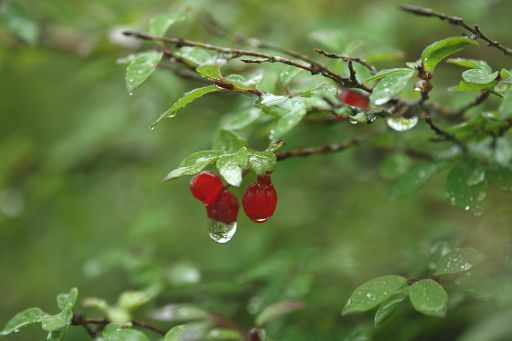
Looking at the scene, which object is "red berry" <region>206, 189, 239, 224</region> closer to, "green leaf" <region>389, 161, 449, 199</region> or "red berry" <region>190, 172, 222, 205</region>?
"red berry" <region>190, 172, 222, 205</region>

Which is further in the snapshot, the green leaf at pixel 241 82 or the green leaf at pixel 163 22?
the green leaf at pixel 163 22

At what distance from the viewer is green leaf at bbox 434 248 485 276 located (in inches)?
37.7

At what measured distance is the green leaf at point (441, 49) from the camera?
88 cm

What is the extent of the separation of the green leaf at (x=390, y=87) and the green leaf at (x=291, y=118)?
0.12 meters

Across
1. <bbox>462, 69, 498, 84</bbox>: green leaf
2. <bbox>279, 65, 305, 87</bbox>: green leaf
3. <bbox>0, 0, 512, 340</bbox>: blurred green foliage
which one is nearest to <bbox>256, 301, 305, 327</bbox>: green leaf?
<bbox>0, 0, 512, 340</bbox>: blurred green foliage

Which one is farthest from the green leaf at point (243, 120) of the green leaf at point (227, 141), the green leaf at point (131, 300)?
the green leaf at point (131, 300)

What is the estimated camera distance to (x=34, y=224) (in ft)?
8.10

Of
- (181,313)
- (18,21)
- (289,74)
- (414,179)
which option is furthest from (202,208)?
(289,74)

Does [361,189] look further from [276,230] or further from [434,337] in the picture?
[434,337]

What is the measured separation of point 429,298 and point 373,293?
8 cm

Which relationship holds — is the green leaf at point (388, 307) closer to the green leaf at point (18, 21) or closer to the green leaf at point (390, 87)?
the green leaf at point (390, 87)

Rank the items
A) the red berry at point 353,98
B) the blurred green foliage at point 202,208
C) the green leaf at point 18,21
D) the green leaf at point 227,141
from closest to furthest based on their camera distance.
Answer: the green leaf at point 227,141, the red berry at point 353,98, the blurred green foliage at point 202,208, the green leaf at point 18,21

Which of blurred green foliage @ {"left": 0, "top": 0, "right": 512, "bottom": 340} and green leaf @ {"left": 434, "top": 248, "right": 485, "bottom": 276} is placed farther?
blurred green foliage @ {"left": 0, "top": 0, "right": 512, "bottom": 340}

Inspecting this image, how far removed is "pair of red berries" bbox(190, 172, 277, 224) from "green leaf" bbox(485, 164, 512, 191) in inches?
16.6
